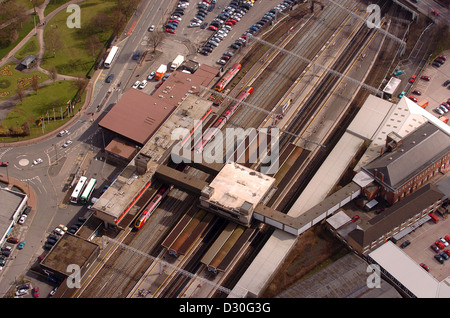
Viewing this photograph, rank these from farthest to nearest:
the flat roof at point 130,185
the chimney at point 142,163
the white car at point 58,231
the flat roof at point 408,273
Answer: the chimney at point 142,163, the white car at point 58,231, the flat roof at point 130,185, the flat roof at point 408,273

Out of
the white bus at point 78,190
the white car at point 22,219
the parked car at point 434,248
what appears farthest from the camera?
the white bus at point 78,190

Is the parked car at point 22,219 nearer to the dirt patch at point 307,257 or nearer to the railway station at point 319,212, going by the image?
the railway station at point 319,212

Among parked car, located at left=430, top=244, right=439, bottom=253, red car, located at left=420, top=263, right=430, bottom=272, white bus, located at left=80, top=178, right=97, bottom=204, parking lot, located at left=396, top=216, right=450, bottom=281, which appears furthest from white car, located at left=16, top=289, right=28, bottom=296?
parked car, located at left=430, top=244, right=439, bottom=253

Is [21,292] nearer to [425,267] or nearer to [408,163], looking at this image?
[425,267]

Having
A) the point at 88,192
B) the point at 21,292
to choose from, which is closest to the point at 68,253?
the point at 21,292

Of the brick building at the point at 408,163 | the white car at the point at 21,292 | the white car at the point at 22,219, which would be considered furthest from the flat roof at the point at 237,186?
the white car at the point at 21,292

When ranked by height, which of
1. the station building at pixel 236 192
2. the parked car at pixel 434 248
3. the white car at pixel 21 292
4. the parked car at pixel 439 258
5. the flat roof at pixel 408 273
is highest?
the station building at pixel 236 192

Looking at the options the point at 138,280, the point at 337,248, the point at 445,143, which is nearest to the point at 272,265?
the point at 337,248
